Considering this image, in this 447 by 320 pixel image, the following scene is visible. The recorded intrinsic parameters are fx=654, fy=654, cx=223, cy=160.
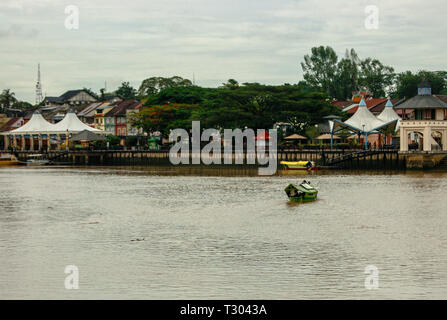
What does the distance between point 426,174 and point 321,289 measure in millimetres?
45879

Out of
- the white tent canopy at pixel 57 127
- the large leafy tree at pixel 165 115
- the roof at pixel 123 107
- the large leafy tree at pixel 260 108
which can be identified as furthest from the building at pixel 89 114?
the large leafy tree at pixel 260 108

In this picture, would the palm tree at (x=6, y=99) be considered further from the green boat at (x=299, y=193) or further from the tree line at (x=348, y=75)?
the green boat at (x=299, y=193)

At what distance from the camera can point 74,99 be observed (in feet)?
541

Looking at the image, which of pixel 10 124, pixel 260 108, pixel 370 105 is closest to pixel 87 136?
pixel 260 108

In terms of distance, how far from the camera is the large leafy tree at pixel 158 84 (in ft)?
465

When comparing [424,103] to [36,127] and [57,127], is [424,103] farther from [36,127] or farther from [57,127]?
[36,127]

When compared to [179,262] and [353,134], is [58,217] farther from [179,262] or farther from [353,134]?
[353,134]

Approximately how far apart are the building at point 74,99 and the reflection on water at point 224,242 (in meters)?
118

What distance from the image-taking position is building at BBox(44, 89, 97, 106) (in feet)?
541

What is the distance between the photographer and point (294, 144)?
8844 centimetres

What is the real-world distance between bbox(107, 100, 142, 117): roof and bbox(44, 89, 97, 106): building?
28.2 m

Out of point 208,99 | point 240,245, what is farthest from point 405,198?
point 208,99
